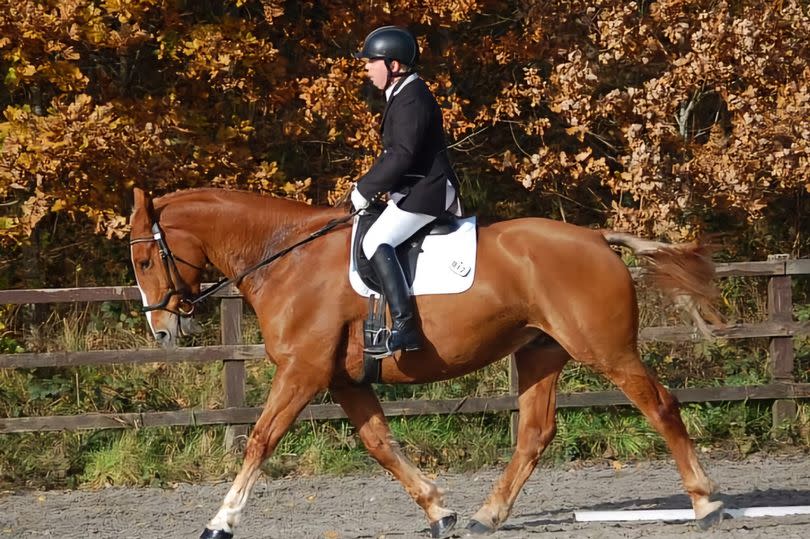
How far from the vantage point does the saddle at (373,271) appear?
21.2 feet

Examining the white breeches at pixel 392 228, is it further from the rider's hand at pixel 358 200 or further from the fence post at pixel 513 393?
the fence post at pixel 513 393

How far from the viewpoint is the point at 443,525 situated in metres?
6.73

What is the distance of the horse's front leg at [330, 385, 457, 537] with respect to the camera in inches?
266

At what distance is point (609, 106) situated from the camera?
9.95 m

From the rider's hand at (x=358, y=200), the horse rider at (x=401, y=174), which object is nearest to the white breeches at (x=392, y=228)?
the horse rider at (x=401, y=174)

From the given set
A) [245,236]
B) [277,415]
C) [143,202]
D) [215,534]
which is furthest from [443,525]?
[143,202]

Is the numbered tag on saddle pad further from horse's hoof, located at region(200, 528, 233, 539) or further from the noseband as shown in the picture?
horse's hoof, located at region(200, 528, 233, 539)

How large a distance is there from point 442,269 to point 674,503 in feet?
8.34

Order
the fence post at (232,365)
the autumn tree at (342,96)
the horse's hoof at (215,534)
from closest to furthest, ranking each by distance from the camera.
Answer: the horse's hoof at (215,534) → the fence post at (232,365) → the autumn tree at (342,96)

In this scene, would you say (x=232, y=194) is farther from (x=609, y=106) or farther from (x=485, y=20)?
(x=485, y=20)

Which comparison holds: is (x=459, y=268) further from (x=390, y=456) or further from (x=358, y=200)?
(x=390, y=456)

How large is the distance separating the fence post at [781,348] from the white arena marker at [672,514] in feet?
8.95

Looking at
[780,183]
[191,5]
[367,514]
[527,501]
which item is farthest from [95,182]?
[780,183]

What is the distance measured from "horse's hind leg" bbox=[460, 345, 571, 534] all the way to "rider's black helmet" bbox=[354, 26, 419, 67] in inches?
75.4
